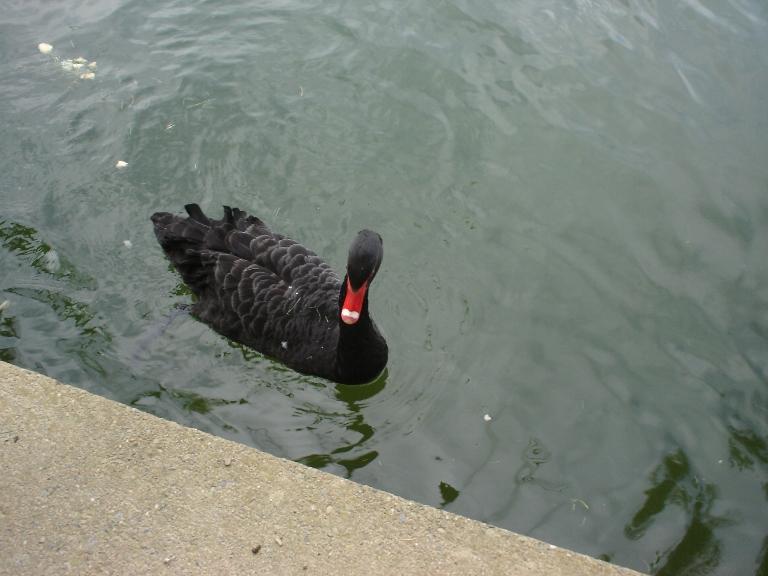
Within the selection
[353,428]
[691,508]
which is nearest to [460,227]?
[353,428]

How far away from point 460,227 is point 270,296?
1.55 m

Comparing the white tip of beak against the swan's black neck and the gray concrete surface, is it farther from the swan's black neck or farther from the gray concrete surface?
the gray concrete surface

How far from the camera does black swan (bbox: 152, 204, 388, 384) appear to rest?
4.37 m

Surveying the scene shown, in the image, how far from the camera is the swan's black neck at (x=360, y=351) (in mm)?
A: 4113

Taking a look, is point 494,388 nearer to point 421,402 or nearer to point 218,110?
point 421,402

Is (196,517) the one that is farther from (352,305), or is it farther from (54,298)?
(54,298)

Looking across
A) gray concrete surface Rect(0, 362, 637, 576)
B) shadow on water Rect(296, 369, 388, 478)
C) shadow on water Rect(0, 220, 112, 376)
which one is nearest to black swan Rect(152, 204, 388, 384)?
shadow on water Rect(296, 369, 388, 478)

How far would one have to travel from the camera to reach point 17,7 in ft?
23.5

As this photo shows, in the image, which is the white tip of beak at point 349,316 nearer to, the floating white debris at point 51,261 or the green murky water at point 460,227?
the green murky water at point 460,227

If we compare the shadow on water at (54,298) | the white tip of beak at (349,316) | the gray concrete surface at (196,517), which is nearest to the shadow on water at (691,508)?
the gray concrete surface at (196,517)

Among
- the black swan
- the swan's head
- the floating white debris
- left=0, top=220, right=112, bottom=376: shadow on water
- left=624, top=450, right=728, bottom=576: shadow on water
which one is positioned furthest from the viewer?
the floating white debris

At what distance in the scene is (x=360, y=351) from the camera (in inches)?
166

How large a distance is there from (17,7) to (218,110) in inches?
101

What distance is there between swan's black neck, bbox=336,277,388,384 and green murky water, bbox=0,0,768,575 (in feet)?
0.69
